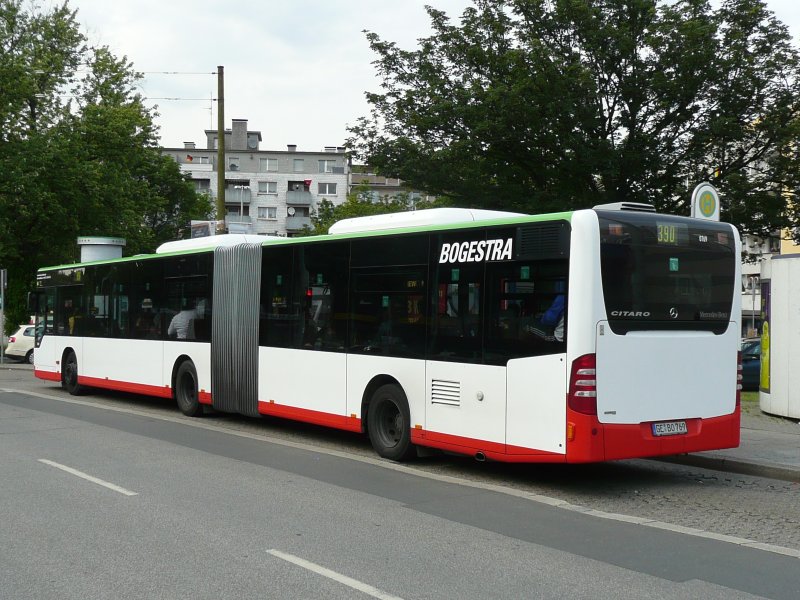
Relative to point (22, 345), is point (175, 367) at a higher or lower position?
higher

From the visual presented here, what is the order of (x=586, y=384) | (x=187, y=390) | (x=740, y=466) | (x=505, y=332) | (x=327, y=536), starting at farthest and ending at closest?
(x=187, y=390), (x=740, y=466), (x=505, y=332), (x=586, y=384), (x=327, y=536)

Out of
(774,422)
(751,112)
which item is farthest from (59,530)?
(751,112)

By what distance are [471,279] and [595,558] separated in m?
4.06

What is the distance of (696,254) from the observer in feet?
31.0

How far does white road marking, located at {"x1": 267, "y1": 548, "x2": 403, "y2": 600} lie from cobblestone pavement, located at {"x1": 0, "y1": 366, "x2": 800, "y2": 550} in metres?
3.32

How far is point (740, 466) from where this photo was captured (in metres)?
10.4

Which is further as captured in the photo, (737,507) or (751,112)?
(751,112)

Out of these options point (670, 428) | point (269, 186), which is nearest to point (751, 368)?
point (670, 428)

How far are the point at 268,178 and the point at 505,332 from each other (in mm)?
95180

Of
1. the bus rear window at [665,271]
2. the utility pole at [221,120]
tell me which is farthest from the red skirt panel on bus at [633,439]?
the utility pole at [221,120]

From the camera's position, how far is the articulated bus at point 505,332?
871 cm

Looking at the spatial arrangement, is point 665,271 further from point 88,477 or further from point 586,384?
point 88,477

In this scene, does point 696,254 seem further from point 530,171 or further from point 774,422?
point 530,171

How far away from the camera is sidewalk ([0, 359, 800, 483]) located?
33.1 ft
